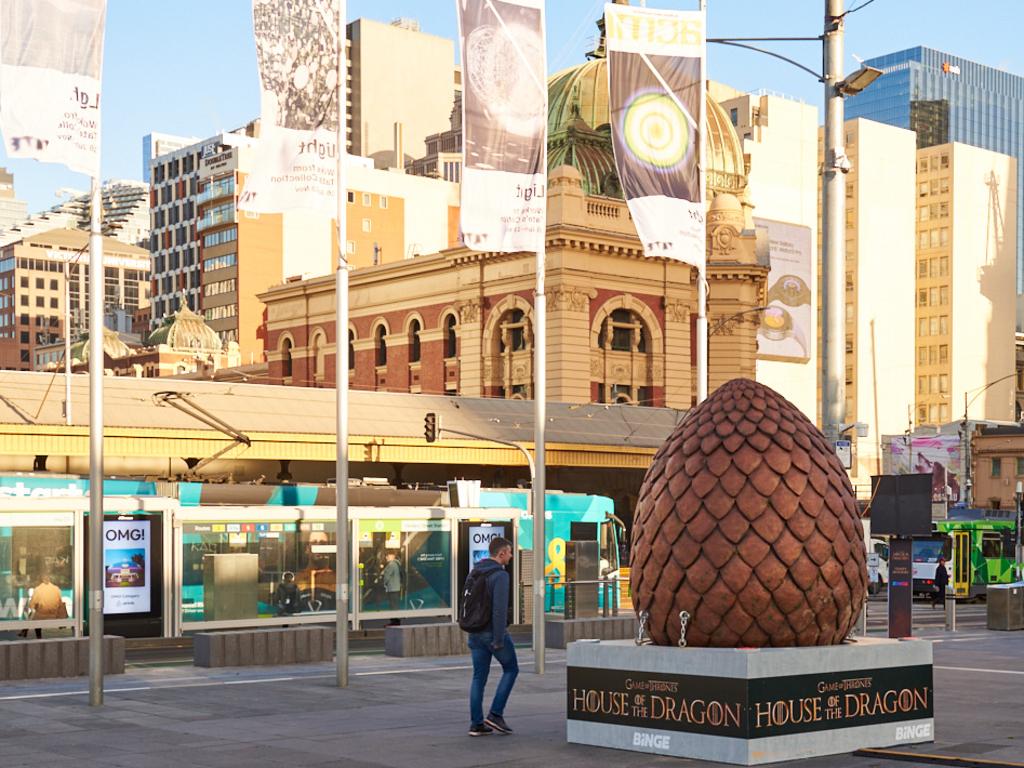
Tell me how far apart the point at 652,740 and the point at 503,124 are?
10.3 meters

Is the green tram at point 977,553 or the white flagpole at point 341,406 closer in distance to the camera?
the white flagpole at point 341,406

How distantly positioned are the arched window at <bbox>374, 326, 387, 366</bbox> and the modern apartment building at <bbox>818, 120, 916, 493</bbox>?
272 ft

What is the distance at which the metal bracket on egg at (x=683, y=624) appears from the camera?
40.1 ft

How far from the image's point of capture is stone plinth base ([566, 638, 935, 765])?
11.9 meters

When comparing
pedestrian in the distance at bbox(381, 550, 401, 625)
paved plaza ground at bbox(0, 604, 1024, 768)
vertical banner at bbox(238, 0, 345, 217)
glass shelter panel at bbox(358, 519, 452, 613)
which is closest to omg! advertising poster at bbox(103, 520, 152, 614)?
paved plaza ground at bbox(0, 604, 1024, 768)

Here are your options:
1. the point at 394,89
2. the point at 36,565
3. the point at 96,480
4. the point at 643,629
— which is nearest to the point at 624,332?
the point at 36,565

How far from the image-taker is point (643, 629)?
12.9m

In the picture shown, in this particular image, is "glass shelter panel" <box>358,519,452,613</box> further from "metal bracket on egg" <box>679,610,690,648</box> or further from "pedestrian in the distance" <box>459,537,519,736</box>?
"metal bracket on egg" <box>679,610,690,648</box>

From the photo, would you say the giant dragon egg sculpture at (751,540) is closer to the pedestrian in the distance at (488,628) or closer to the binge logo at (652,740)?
the binge logo at (652,740)

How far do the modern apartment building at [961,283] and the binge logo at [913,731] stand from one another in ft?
515

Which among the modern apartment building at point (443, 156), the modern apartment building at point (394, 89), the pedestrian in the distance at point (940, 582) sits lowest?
the pedestrian in the distance at point (940, 582)

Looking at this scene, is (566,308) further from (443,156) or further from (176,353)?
(443,156)

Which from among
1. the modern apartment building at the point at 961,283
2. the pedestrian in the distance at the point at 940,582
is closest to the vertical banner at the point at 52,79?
the pedestrian in the distance at the point at 940,582

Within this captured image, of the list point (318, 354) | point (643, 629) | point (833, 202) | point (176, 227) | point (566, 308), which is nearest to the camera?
point (643, 629)
